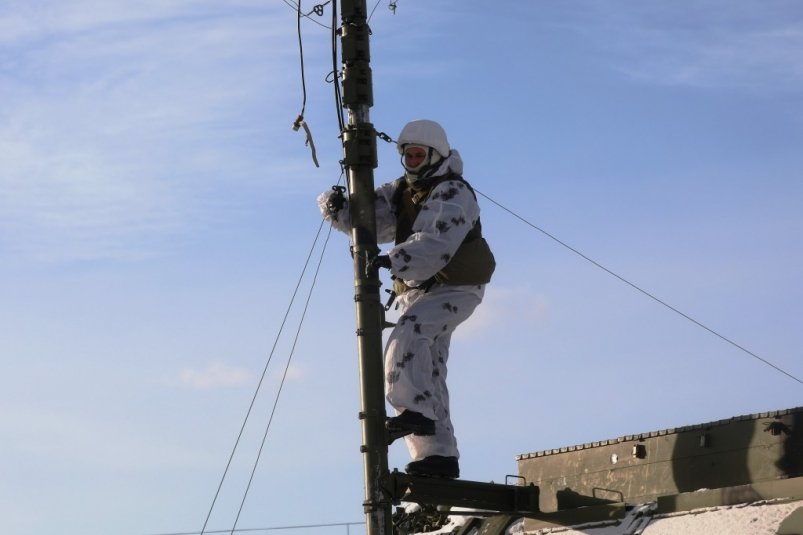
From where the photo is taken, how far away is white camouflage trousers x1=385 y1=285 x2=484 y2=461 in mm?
11656

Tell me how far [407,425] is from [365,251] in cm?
127

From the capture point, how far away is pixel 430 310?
468 inches

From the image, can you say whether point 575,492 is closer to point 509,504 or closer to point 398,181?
point 509,504

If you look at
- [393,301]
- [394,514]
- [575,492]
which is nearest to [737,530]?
[575,492]

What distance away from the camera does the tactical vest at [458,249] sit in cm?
1190

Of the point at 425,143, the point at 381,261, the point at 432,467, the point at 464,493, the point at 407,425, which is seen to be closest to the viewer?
the point at 381,261

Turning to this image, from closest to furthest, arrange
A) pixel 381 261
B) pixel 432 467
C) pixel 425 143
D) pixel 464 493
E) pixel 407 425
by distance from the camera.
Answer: pixel 381 261 < pixel 407 425 < pixel 432 467 < pixel 464 493 < pixel 425 143

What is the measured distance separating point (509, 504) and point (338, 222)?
8.23ft

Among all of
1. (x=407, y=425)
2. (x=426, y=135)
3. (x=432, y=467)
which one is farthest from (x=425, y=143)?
(x=432, y=467)

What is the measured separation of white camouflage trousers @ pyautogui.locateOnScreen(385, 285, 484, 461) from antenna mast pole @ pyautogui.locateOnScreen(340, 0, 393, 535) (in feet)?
0.53

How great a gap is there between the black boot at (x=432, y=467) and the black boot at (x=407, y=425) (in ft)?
0.67

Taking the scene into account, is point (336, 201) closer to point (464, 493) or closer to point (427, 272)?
point (427, 272)

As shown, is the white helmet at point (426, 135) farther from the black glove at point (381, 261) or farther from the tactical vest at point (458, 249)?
the black glove at point (381, 261)

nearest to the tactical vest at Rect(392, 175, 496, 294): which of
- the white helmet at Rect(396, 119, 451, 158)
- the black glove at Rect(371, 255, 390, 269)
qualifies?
the white helmet at Rect(396, 119, 451, 158)
